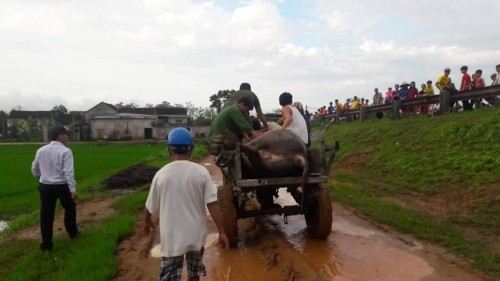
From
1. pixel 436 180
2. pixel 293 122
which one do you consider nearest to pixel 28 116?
pixel 436 180

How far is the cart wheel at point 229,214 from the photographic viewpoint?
251 inches

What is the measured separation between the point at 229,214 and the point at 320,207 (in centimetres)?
135

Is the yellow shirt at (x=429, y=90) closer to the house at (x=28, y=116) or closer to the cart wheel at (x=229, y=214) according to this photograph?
the cart wheel at (x=229, y=214)

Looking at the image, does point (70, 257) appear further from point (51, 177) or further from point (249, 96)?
point (249, 96)

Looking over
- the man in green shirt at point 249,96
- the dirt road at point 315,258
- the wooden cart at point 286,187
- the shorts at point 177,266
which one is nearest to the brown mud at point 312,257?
the dirt road at point 315,258

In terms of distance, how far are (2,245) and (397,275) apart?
6461 millimetres

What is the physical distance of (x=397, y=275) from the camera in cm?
533

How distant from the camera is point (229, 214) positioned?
21.0ft

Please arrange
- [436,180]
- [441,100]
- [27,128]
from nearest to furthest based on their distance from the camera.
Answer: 1. [436,180]
2. [441,100]
3. [27,128]

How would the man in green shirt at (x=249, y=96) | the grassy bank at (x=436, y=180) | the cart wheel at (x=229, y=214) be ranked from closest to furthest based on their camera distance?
the cart wheel at (x=229, y=214), the grassy bank at (x=436, y=180), the man in green shirt at (x=249, y=96)

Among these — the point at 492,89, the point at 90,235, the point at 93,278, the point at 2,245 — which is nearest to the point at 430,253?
the point at 93,278

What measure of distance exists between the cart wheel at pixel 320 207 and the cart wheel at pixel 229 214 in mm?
1141

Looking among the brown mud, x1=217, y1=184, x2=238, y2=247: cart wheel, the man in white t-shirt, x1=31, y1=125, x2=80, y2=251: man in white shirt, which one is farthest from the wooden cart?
x1=31, y1=125, x2=80, y2=251: man in white shirt

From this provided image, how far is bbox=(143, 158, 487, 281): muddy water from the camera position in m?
5.36
